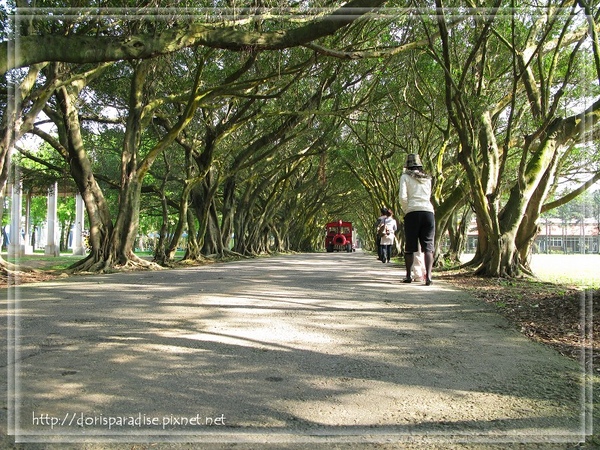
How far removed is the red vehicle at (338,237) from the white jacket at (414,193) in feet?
136

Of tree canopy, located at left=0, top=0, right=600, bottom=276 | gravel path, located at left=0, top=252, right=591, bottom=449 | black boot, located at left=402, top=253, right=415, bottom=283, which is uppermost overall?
tree canopy, located at left=0, top=0, right=600, bottom=276

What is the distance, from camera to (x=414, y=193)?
27.1 ft

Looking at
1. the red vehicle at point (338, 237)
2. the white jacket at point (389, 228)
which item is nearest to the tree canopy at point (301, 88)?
Result: the white jacket at point (389, 228)

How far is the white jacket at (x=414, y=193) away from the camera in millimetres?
8180

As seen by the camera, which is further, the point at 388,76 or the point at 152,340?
the point at 388,76

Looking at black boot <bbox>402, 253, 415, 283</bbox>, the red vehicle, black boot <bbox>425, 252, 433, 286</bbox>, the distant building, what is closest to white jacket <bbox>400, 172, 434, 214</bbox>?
black boot <bbox>425, 252, 433, 286</bbox>

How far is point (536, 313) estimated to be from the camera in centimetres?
561

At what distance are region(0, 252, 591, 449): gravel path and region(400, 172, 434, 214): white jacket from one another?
2.78 m

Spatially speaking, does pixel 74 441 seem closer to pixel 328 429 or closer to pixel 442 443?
pixel 328 429

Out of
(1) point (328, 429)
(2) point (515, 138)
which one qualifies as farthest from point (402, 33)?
(1) point (328, 429)

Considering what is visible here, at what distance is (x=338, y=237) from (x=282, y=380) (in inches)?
1849

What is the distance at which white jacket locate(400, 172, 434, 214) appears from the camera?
8.18 meters

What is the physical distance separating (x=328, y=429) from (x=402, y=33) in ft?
42.6

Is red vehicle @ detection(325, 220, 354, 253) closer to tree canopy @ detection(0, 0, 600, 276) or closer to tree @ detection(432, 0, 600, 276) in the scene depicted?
tree canopy @ detection(0, 0, 600, 276)
